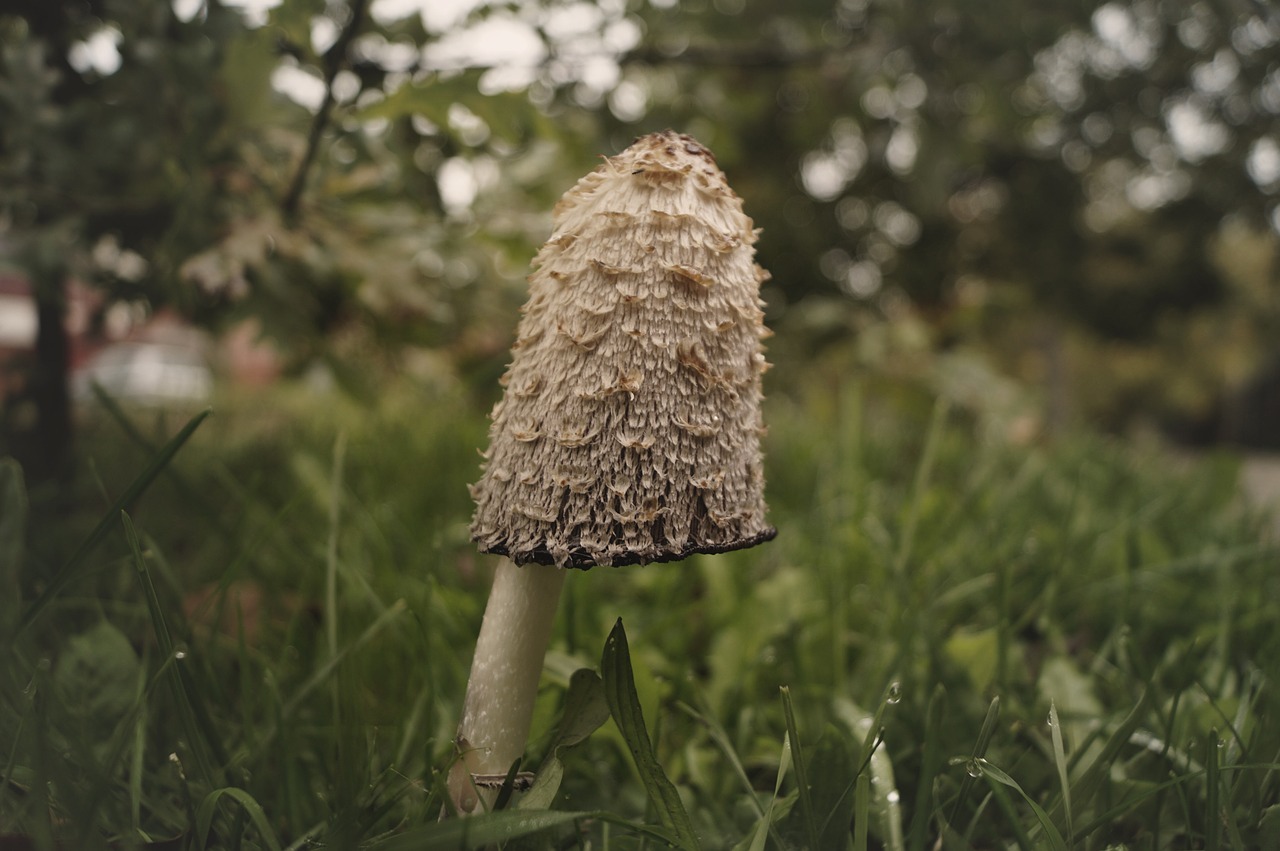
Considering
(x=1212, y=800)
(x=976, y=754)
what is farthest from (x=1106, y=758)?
(x=976, y=754)

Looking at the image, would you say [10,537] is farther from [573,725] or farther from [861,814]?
[861,814]

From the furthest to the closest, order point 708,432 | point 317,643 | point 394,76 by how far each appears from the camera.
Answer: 1. point 394,76
2. point 317,643
3. point 708,432

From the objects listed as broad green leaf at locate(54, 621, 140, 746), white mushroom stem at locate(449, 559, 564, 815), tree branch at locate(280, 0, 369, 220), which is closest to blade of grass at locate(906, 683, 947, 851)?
white mushroom stem at locate(449, 559, 564, 815)

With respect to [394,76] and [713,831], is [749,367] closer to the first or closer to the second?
[713,831]

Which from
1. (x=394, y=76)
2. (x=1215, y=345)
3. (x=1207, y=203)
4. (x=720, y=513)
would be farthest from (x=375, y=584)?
(x=1215, y=345)

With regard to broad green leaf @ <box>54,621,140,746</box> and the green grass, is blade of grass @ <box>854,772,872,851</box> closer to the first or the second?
the green grass
